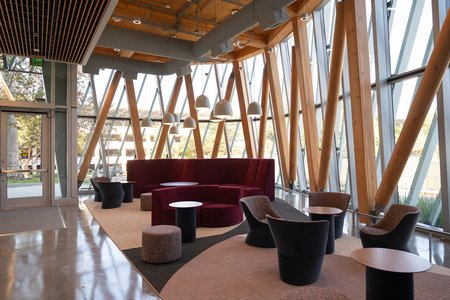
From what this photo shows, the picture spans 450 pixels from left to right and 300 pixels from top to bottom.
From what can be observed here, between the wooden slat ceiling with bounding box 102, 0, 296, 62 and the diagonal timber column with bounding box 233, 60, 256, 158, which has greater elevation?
the wooden slat ceiling with bounding box 102, 0, 296, 62

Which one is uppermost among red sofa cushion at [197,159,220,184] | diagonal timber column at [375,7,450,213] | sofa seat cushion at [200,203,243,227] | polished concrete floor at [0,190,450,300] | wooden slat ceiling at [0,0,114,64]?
wooden slat ceiling at [0,0,114,64]

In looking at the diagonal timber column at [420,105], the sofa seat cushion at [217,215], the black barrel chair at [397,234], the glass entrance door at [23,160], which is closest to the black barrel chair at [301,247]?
the black barrel chair at [397,234]

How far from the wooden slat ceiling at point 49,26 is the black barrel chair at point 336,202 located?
4905mm

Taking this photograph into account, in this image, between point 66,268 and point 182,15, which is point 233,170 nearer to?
point 182,15

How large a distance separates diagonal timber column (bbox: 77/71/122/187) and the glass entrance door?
1.64m

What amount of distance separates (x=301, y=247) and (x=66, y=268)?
10.4 feet

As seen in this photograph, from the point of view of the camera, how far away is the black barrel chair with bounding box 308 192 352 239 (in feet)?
17.2

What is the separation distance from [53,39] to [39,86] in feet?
13.4

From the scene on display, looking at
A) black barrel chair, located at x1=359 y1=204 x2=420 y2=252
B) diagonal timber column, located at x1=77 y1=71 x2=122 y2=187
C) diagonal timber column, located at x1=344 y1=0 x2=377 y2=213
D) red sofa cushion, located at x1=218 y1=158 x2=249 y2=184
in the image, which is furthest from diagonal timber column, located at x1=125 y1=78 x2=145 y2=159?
black barrel chair, located at x1=359 y1=204 x2=420 y2=252

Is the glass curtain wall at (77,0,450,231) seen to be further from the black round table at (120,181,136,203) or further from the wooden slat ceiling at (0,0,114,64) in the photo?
the wooden slat ceiling at (0,0,114,64)

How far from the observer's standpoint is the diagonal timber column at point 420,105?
4191 millimetres

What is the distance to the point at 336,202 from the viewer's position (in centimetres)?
549

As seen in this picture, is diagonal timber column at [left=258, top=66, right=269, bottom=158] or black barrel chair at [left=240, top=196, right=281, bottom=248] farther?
diagonal timber column at [left=258, top=66, right=269, bottom=158]

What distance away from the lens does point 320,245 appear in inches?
138
